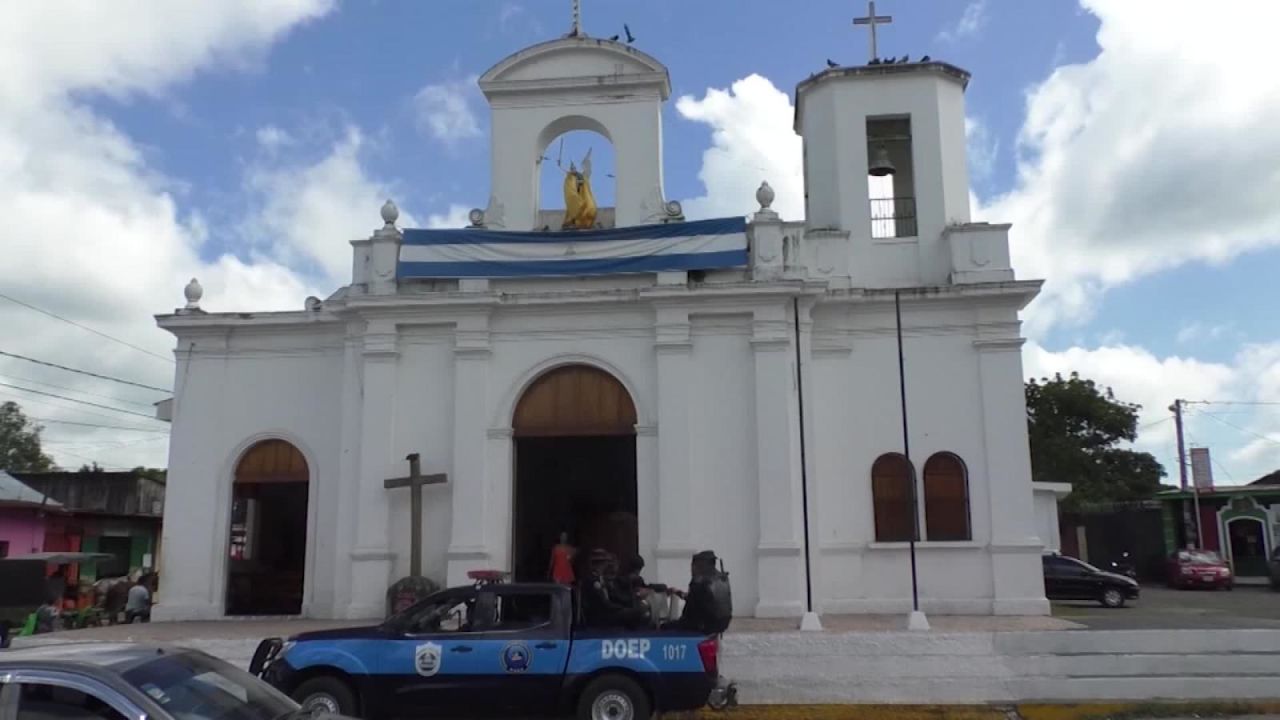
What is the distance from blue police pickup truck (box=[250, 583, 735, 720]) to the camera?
980 centimetres

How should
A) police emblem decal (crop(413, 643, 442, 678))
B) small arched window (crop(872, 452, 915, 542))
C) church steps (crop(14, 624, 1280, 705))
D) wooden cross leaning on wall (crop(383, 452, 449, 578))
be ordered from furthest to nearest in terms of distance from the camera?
small arched window (crop(872, 452, 915, 542)), wooden cross leaning on wall (crop(383, 452, 449, 578)), church steps (crop(14, 624, 1280, 705)), police emblem decal (crop(413, 643, 442, 678))

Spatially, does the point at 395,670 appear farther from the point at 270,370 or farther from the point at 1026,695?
the point at 270,370

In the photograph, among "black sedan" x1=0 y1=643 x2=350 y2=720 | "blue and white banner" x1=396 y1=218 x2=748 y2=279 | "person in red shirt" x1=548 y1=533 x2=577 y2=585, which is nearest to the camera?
"black sedan" x1=0 y1=643 x2=350 y2=720

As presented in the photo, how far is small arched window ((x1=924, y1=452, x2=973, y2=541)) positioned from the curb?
206 inches

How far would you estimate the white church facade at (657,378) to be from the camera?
16.4 metres

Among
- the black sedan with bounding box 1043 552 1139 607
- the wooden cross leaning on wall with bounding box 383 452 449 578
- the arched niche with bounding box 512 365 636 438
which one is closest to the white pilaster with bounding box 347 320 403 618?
the wooden cross leaning on wall with bounding box 383 452 449 578

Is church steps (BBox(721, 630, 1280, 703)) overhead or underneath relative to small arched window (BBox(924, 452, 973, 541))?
underneath

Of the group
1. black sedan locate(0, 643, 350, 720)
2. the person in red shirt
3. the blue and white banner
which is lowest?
black sedan locate(0, 643, 350, 720)

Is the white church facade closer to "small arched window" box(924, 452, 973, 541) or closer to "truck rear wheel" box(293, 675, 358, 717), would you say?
"small arched window" box(924, 452, 973, 541)

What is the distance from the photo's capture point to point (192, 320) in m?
18.1

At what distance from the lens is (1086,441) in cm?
4019

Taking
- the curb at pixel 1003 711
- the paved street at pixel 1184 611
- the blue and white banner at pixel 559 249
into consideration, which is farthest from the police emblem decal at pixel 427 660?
the paved street at pixel 1184 611

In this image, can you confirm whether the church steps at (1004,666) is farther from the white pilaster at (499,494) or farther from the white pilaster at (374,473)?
the white pilaster at (374,473)

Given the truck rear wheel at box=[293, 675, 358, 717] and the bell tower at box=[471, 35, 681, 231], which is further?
the bell tower at box=[471, 35, 681, 231]
